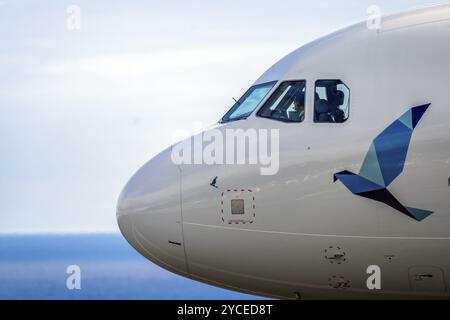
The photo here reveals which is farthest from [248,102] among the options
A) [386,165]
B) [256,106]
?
[386,165]

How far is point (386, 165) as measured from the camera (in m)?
14.9

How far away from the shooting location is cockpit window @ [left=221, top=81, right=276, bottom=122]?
1642 centimetres

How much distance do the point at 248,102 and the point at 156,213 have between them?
237 centimetres

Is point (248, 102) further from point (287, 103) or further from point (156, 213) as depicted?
point (156, 213)

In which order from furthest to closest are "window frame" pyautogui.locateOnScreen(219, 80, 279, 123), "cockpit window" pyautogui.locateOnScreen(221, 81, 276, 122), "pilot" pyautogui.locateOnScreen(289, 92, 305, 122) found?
"cockpit window" pyautogui.locateOnScreen(221, 81, 276, 122) → "window frame" pyautogui.locateOnScreen(219, 80, 279, 123) → "pilot" pyautogui.locateOnScreen(289, 92, 305, 122)

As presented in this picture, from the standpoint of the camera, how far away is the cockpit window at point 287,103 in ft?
52.0

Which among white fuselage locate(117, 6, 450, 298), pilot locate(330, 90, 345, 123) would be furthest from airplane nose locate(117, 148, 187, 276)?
pilot locate(330, 90, 345, 123)

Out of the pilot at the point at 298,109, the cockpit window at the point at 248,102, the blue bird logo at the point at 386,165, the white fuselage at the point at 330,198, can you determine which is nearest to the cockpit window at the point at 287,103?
the pilot at the point at 298,109

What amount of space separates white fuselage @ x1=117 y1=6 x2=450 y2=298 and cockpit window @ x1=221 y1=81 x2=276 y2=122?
25 centimetres

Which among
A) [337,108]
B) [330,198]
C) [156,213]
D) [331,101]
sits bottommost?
[156,213]

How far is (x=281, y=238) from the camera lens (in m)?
15.4

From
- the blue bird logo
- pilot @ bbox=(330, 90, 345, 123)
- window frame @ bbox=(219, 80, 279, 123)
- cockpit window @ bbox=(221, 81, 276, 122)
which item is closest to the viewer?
the blue bird logo

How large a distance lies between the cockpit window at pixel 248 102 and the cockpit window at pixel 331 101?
90cm

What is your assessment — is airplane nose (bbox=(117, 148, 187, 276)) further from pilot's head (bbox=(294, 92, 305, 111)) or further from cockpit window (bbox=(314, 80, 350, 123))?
cockpit window (bbox=(314, 80, 350, 123))
